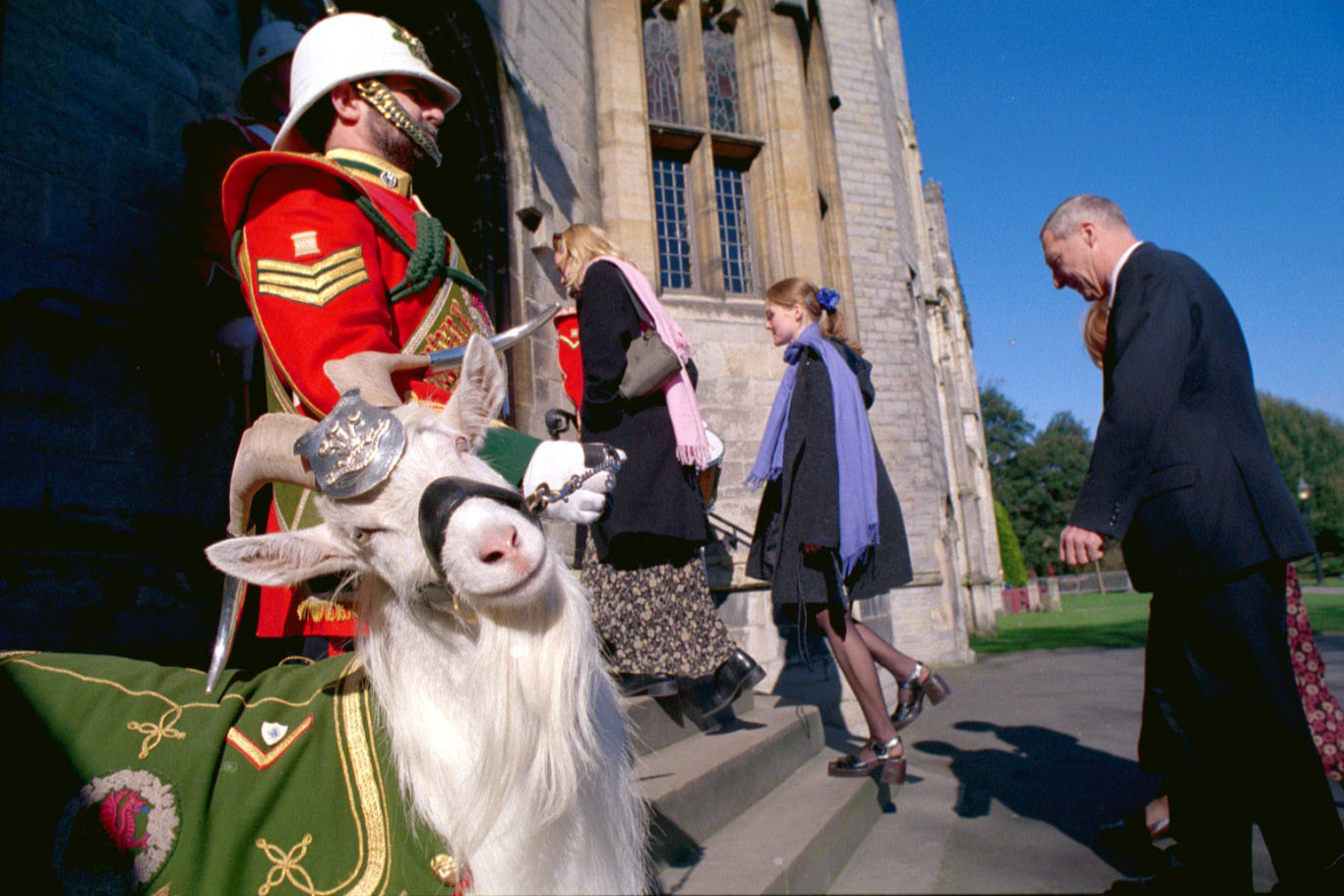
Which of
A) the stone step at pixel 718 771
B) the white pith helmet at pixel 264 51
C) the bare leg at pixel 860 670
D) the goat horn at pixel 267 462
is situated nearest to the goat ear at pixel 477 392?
the goat horn at pixel 267 462

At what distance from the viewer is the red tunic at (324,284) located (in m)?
1.75

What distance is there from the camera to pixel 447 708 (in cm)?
158

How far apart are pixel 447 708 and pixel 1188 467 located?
7.63 ft

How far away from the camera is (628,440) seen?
363 centimetres

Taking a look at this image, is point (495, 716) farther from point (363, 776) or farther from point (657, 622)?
point (657, 622)

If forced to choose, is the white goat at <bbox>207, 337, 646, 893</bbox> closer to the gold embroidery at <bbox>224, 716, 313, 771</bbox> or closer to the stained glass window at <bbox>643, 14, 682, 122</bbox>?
the gold embroidery at <bbox>224, 716, 313, 771</bbox>

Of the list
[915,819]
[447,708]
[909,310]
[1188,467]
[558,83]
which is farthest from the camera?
[909,310]

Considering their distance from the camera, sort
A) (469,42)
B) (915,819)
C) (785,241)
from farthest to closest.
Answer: (785,241) < (469,42) < (915,819)

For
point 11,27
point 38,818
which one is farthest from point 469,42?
point 38,818

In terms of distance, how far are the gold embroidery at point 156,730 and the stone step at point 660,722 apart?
1802 mm

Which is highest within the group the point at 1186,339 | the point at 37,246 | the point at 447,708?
the point at 37,246

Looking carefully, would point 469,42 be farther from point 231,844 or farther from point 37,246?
point 231,844

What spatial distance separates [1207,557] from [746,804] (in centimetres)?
207

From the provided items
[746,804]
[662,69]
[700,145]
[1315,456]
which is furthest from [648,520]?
[1315,456]
